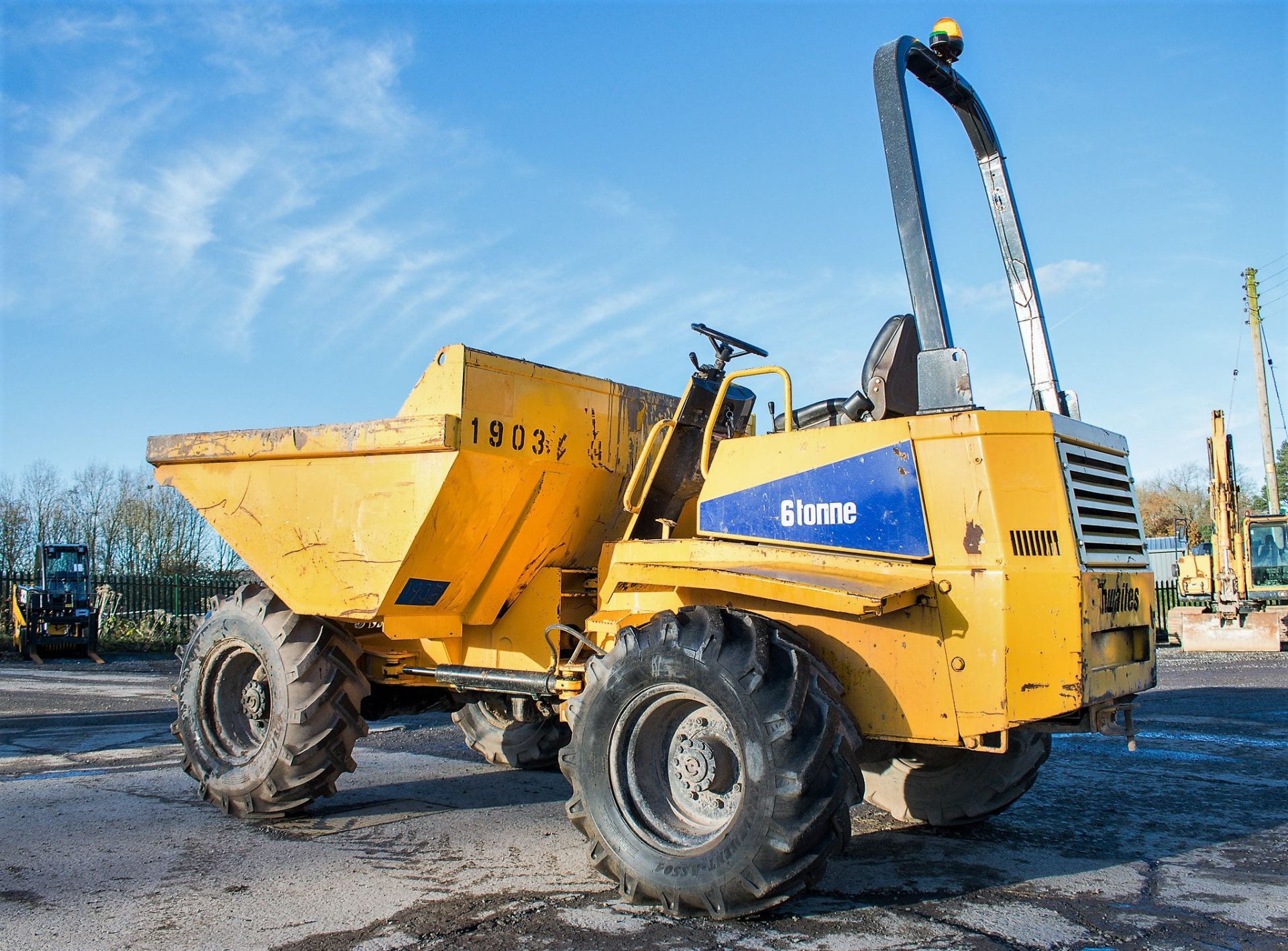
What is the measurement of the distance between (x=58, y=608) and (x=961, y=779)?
2223 centimetres

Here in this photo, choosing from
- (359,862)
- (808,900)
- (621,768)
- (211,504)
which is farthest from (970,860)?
(211,504)

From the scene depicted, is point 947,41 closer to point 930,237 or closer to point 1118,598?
point 930,237

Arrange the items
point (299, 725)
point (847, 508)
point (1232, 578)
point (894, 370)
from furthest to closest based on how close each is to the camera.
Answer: point (1232, 578) < point (299, 725) < point (894, 370) < point (847, 508)

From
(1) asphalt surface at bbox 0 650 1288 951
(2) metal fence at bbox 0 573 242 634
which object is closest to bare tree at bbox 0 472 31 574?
(2) metal fence at bbox 0 573 242 634

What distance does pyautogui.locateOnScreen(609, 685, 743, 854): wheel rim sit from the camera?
4.15 metres

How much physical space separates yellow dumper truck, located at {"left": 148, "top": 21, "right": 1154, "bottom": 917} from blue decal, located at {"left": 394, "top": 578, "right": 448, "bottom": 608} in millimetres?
15

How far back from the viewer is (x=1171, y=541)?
42125 mm

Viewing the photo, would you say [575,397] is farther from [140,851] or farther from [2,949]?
[2,949]

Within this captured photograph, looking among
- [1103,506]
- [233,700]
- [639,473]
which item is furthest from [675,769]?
[233,700]

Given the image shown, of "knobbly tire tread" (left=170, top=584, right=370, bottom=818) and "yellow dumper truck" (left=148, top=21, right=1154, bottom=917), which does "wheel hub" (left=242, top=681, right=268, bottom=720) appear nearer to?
"yellow dumper truck" (left=148, top=21, right=1154, bottom=917)

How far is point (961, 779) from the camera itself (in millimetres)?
5246

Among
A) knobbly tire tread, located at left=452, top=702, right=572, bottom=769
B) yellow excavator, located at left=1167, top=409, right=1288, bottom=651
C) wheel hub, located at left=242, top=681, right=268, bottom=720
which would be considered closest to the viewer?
wheel hub, located at left=242, top=681, right=268, bottom=720

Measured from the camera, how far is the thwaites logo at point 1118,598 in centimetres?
417

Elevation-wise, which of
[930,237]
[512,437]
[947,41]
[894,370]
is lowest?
[512,437]
